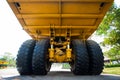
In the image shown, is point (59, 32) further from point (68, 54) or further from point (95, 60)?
point (95, 60)

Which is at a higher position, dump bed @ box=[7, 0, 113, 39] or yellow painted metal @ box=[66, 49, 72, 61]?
dump bed @ box=[7, 0, 113, 39]

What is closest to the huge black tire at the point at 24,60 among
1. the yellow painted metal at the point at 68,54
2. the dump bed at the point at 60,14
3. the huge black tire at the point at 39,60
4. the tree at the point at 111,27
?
the huge black tire at the point at 39,60

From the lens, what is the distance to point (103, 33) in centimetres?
2759

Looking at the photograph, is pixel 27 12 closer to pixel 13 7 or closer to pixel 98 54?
pixel 13 7

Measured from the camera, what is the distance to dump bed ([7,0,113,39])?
28.7 feet

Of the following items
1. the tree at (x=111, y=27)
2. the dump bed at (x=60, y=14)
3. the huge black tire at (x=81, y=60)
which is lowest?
the huge black tire at (x=81, y=60)

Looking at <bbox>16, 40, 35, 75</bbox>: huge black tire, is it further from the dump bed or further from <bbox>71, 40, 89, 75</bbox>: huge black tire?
<bbox>71, 40, 89, 75</bbox>: huge black tire

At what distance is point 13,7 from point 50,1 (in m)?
1.09

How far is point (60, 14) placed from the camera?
9180mm

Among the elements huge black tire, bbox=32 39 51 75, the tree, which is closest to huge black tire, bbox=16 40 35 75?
huge black tire, bbox=32 39 51 75

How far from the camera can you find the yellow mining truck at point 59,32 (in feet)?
29.1

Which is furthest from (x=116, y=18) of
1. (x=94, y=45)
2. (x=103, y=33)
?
(x=94, y=45)

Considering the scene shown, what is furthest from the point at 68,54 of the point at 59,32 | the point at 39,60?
the point at 39,60

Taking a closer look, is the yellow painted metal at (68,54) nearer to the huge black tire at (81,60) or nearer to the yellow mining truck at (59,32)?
the yellow mining truck at (59,32)
